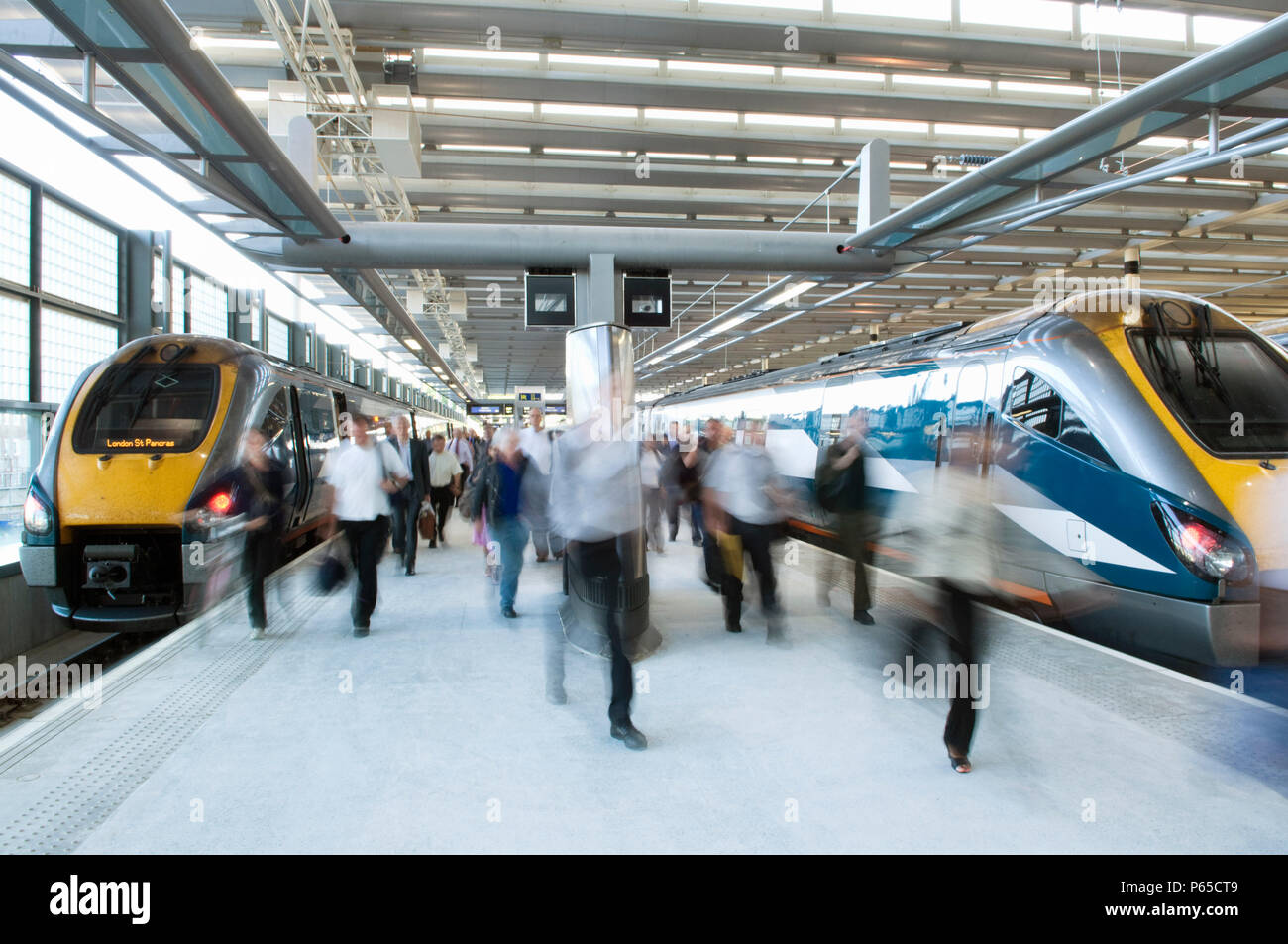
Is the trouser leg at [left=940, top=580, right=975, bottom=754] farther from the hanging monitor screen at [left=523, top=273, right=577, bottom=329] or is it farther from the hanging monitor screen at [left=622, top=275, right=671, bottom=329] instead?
the hanging monitor screen at [left=523, top=273, right=577, bottom=329]

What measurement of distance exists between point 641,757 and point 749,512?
284 cm

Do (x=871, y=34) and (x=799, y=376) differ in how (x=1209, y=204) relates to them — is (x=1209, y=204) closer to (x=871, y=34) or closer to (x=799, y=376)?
(x=799, y=376)

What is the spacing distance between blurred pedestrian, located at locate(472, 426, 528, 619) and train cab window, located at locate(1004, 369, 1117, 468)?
4.46 meters

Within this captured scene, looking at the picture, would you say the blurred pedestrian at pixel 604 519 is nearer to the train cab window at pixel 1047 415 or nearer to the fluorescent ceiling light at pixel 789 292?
the train cab window at pixel 1047 415

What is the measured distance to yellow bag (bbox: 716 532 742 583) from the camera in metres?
6.63

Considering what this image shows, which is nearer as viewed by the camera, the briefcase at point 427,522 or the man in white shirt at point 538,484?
the man in white shirt at point 538,484

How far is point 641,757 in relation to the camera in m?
4.03

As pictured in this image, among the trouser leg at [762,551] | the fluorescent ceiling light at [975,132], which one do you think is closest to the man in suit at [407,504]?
the trouser leg at [762,551]

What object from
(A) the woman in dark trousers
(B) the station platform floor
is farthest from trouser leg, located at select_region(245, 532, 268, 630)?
(B) the station platform floor

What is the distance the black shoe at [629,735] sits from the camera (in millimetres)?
4121

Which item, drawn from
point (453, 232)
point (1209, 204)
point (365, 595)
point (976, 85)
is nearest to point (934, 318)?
point (1209, 204)

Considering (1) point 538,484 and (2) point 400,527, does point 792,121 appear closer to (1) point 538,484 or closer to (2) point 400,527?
(1) point 538,484

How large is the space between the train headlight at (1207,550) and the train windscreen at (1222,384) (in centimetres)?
73
